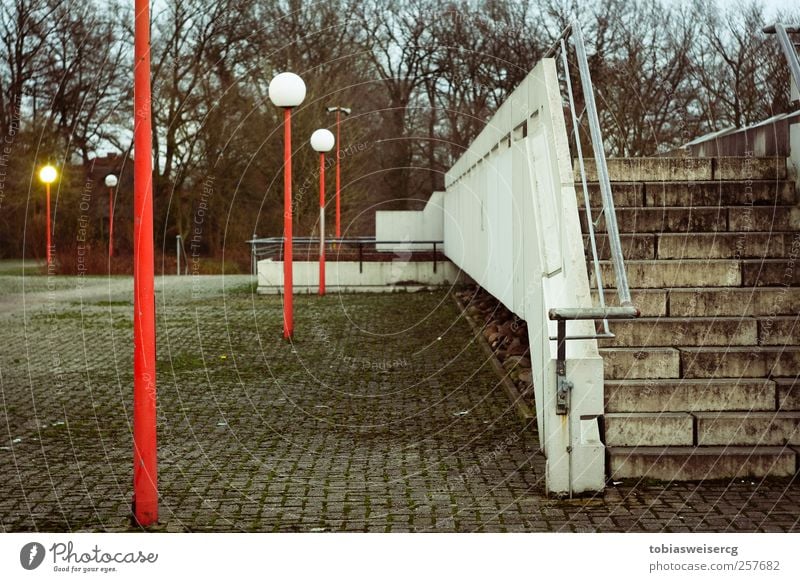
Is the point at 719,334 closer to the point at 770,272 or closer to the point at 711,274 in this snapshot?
the point at 711,274

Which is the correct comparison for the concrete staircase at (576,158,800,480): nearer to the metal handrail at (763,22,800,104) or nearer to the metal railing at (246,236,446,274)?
the metal handrail at (763,22,800,104)

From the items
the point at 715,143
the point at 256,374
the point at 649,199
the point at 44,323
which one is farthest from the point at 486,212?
the point at 44,323

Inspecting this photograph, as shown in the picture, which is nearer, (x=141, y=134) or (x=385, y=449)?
(x=141, y=134)

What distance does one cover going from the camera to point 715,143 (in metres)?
11.6

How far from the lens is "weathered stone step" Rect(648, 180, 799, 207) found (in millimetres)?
8273

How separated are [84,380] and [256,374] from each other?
6.02 feet

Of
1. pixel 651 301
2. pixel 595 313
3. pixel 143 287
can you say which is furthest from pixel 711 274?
pixel 143 287

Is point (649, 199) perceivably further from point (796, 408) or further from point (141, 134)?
point (141, 134)

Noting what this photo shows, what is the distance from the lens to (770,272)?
24.1 feet

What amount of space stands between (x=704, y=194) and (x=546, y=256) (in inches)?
80.4

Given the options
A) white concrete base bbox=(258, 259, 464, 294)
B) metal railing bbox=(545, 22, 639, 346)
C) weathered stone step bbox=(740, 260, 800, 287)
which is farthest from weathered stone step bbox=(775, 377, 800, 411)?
white concrete base bbox=(258, 259, 464, 294)

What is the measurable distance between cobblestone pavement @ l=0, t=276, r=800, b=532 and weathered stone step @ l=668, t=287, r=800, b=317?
1492 mm

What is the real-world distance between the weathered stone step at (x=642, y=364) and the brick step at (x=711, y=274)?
92cm

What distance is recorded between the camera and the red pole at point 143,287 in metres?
→ 5.07
